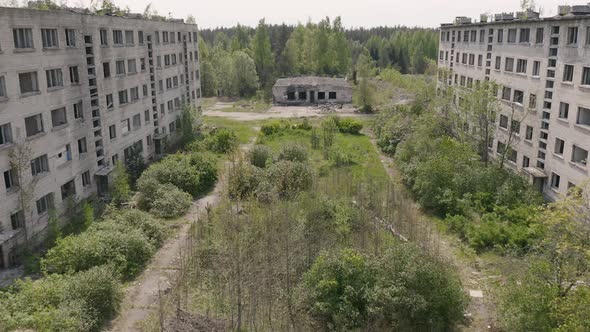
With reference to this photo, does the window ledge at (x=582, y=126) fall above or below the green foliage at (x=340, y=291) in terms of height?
above

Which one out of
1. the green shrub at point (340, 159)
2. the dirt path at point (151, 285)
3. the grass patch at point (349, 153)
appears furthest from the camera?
the green shrub at point (340, 159)

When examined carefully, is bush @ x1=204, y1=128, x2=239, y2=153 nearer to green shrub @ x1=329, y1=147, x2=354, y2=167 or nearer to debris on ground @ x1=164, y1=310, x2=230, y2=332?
green shrub @ x1=329, y1=147, x2=354, y2=167

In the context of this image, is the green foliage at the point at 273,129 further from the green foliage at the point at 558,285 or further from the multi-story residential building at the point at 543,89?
the green foliage at the point at 558,285

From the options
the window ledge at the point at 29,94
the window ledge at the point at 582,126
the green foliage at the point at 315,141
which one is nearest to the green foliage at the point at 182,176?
the window ledge at the point at 29,94

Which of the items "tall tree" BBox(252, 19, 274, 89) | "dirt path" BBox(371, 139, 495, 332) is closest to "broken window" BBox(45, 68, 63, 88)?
"dirt path" BBox(371, 139, 495, 332)

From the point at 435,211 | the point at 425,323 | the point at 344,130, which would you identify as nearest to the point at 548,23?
the point at 435,211
